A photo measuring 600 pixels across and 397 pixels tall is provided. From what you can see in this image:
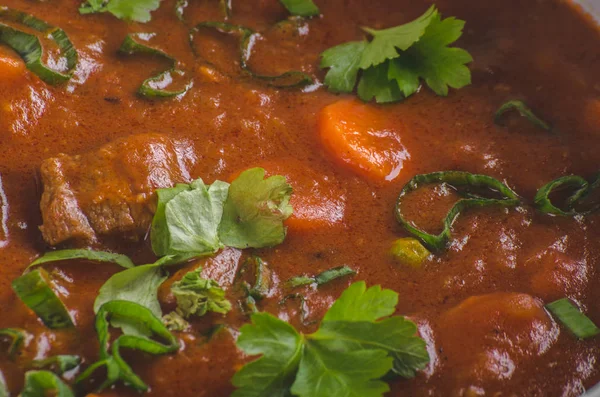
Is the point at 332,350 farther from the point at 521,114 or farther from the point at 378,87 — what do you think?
the point at 521,114

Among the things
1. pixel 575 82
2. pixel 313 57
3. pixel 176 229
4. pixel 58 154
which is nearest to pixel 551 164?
pixel 575 82

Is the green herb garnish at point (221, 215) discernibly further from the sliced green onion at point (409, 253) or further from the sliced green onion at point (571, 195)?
the sliced green onion at point (571, 195)

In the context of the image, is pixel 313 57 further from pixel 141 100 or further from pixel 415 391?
pixel 415 391

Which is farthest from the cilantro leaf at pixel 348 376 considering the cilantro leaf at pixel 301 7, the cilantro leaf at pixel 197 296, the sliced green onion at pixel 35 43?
the cilantro leaf at pixel 301 7

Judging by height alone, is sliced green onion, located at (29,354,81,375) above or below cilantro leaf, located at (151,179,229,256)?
below

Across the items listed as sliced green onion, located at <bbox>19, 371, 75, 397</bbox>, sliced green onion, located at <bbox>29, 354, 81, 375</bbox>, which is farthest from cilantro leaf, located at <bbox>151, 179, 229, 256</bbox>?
sliced green onion, located at <bbox>19, 371, 75, 397</bbox>

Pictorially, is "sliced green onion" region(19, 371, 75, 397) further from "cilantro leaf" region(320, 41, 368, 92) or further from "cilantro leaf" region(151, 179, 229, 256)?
"cilantro leaf" region(320, 41, 368, 92)
